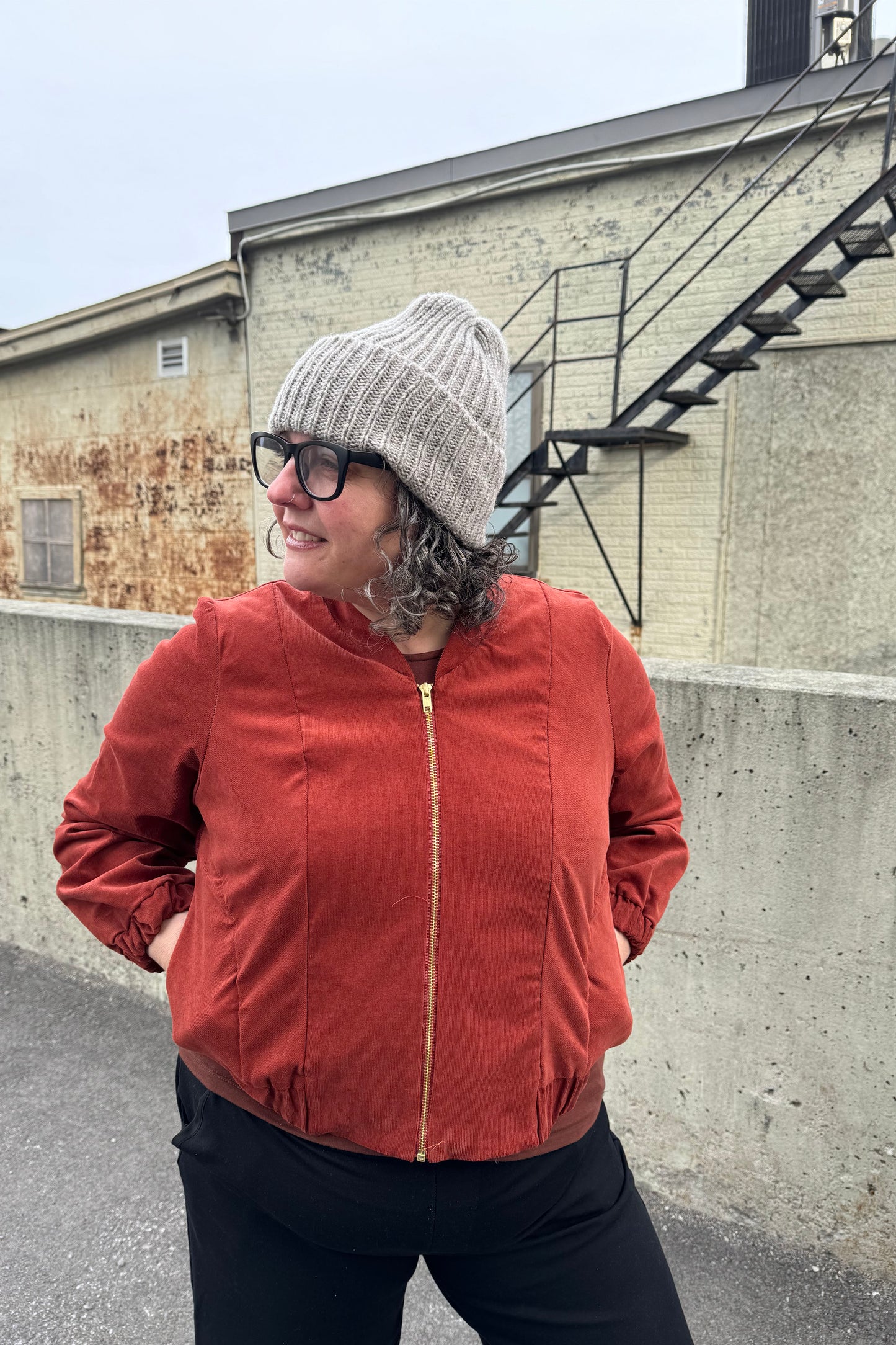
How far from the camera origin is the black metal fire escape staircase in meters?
7.18

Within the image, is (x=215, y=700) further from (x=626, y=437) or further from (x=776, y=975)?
(x=626, y=437)

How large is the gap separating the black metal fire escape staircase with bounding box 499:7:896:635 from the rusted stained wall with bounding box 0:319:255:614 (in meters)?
4.03

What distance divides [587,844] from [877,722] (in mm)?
1178

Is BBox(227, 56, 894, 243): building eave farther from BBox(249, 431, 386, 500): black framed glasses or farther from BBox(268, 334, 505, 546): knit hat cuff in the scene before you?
BBox(249, 431, 386, 500): black framed glasses

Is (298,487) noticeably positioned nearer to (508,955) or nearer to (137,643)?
(508,955)

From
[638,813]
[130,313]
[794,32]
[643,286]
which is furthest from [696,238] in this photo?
[638,813]

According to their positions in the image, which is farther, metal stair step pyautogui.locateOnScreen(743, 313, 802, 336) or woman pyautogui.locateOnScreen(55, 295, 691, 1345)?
metal stair step pyautogui.locateOnScreen(743, 313, 802, 336)

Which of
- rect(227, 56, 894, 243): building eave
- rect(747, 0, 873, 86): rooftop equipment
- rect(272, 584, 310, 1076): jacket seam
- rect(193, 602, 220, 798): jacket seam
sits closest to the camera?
rect(272, 584, 310, 1076): jacket seam

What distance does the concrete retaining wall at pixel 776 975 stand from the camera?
2404 millimetres

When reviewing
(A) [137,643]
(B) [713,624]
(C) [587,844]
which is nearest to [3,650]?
(A) [137,643]

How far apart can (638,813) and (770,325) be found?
6.94 meters

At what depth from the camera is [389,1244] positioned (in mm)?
1461

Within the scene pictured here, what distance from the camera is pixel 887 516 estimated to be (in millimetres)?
8062

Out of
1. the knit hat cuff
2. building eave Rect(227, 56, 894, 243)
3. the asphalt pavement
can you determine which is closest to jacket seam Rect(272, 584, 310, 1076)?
the knit hat cuff
